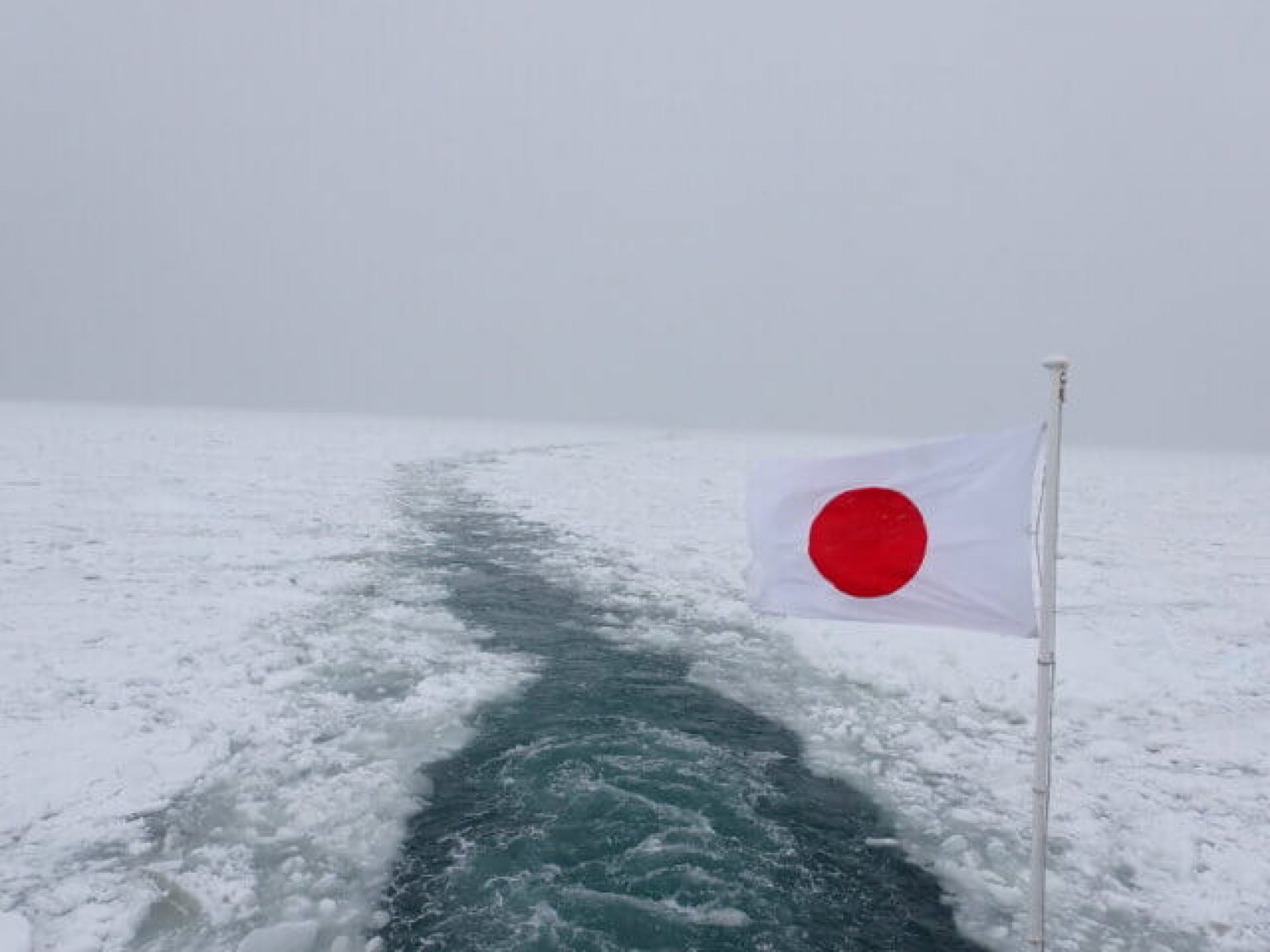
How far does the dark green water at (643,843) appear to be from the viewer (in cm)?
472

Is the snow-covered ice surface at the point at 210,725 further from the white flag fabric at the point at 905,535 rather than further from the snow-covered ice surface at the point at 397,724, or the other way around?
the white flag fabric at the point at 905,535

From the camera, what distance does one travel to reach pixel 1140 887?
17.2 feet

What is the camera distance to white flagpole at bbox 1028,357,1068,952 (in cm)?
371

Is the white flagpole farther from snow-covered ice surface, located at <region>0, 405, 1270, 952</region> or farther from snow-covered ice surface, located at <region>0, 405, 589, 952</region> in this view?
snow-covered ice surface, located at <region>0, 405, 589, 952</region>

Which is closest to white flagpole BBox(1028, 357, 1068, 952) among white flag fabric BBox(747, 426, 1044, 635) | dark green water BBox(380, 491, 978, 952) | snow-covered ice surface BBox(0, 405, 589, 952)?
white flag fabric BBox(747, 426, 1044, 635)

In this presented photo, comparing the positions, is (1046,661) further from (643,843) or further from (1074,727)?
(1074,727)

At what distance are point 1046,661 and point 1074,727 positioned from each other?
4713mm

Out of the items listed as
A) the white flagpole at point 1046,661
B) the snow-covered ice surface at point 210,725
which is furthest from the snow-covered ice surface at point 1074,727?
the snow-covered ice surface at point 210,725

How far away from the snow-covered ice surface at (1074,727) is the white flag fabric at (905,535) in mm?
2180

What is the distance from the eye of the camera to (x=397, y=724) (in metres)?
7.29

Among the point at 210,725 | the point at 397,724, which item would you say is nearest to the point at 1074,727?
the point at 397,724

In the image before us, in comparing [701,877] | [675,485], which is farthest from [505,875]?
[675,485]

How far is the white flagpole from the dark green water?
1060mm

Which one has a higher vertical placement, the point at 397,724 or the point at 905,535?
the point at 905,535
